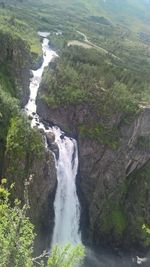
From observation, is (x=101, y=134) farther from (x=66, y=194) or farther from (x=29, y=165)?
(x=29, y=165)

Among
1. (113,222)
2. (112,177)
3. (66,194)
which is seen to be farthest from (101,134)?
(113,222)

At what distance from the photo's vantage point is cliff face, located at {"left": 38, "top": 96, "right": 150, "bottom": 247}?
7969cm

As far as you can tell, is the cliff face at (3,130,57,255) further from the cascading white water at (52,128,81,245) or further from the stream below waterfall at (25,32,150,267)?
the stream below waterfall at (25,32,150,267)

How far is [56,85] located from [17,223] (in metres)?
57.9

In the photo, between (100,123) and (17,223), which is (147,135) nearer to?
(100,123)

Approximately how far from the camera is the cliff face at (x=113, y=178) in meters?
79.7

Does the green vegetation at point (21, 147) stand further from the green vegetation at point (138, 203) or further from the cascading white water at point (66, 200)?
the green vegetation at point (138, 203)

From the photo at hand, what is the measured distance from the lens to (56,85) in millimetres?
90000

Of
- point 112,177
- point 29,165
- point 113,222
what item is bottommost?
point 113,222

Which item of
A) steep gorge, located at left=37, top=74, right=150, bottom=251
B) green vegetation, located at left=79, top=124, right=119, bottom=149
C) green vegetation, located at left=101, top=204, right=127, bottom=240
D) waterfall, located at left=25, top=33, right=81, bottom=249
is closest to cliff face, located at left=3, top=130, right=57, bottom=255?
waterfall, located at left=25, top=33, right=81, bottom=249

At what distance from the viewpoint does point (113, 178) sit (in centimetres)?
8200

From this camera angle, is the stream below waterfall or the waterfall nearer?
the stream below waterfall

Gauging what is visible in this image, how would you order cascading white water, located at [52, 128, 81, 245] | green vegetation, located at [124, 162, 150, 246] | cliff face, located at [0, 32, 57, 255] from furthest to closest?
green vegetation, located at [124, 162, 150, 246]
cascading white water, located at [52, 128, 81, 245]
cliff face, located at [0, 32, 57, 255]

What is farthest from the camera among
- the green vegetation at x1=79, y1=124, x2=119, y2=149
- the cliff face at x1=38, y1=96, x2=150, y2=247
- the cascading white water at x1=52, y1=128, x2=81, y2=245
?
the green vegetation at x1=79, y1=124, x2=119, y2=149
